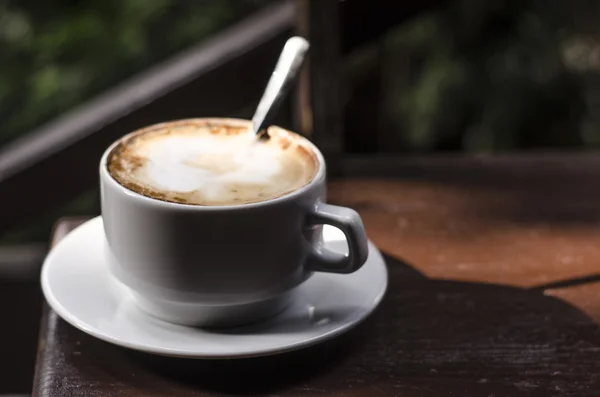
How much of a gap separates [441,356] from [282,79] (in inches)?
8.9

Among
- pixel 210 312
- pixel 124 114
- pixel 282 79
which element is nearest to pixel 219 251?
pixel 210 312

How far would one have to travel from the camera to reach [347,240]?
0.55m

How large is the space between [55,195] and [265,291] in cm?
48

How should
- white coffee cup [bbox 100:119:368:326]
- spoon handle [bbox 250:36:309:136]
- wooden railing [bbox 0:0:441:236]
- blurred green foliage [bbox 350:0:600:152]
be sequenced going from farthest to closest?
blurred green foliage [bbox 350:0:600:152] < wooden railing [bbox 0:0:441:236] < spoon handle [bbox 250:36:309:136] < white coffee cup [bbox 100:119:368:326]

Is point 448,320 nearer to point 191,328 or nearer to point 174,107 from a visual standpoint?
point 191,328

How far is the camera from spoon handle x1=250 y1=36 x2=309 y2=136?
2.02 ft

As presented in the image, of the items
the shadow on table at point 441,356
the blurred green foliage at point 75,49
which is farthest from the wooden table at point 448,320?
the blurred green foliage at point 75,49

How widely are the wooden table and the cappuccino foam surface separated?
0.11 meters

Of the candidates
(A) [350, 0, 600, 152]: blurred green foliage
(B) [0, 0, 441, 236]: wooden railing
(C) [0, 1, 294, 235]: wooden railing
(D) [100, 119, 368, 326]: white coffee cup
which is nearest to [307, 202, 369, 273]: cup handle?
(D) [100, 119, 368, 326]: white coffee cup

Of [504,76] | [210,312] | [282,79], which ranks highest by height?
[282,79]

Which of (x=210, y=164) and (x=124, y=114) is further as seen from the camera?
(x=124, y=114)

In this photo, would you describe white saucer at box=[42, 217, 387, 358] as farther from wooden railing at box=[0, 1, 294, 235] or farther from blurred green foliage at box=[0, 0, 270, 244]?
blurred green foliage at box=[0, 0, 270, 244]

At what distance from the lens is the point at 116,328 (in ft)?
1.77

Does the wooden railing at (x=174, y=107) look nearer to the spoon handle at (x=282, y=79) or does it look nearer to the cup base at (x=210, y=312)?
the spoon handle at (x=282, y=79)
